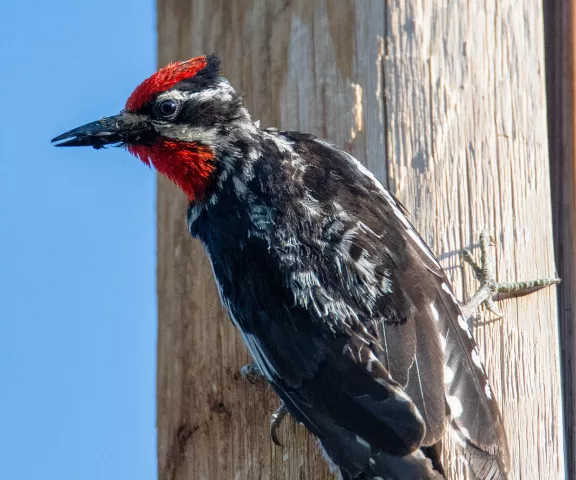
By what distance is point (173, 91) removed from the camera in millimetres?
3652

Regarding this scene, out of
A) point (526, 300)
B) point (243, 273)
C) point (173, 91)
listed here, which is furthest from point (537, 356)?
point (173, 91)

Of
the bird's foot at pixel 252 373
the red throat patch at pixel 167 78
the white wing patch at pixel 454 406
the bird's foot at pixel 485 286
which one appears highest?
the red throat patch at pixel 167 78

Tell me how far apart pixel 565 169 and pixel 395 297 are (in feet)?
2.66

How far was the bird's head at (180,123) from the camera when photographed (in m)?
3.64

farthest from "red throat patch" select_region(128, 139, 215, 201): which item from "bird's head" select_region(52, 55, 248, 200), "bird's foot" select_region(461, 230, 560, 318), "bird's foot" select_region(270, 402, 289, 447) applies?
"bird's foot" select_region(461, 230, 560, 318)

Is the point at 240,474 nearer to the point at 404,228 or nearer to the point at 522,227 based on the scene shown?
the point at 404,228

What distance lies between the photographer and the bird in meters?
3.10

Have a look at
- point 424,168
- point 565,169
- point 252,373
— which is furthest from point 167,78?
point 565,169

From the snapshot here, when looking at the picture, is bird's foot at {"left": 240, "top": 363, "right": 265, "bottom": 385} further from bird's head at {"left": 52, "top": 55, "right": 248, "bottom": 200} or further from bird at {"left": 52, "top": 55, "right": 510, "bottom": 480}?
bird's head at {"left": 52, "top": 55, "right": 248, "bottom": 200}

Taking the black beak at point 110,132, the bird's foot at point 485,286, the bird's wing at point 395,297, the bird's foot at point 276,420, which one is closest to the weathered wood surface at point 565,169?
the bird's foot at point 485,286

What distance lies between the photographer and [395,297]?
3.29 metres

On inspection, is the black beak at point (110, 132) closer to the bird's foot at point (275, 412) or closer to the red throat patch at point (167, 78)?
the red throat patch at point (167, 78)

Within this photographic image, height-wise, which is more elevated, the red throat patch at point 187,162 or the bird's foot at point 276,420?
the red throat patch at point 187,162

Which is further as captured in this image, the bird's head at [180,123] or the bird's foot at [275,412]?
the bird's head at [180,123]
